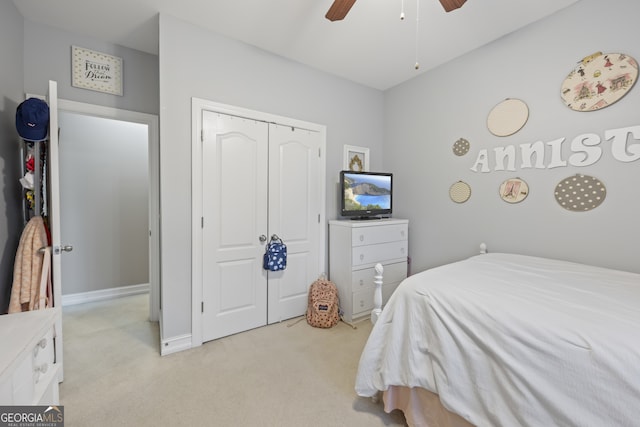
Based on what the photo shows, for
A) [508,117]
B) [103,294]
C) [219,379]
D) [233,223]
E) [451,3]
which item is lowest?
[219,379]

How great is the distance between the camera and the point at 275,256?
2.46m

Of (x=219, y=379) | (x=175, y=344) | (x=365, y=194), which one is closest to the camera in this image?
(x=219, y=379)

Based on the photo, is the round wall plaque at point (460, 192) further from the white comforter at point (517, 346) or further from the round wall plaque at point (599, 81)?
the white comforter at point (517, 346)

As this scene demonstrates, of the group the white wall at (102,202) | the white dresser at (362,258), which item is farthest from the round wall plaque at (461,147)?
the white wall at (102,202)

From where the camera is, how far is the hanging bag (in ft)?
8.04

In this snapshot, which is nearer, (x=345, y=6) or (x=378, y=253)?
(x=345, y=6)

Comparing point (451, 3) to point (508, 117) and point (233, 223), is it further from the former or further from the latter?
point (233, 223)

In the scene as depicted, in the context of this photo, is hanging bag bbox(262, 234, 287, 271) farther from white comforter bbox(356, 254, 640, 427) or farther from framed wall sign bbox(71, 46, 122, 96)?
framed wall sign bbox(71, 46, 122, 96)

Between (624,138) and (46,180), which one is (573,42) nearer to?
(624,138)

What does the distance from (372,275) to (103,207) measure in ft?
→ 11.0

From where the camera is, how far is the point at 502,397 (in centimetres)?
102

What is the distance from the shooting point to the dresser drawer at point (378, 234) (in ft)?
8.51

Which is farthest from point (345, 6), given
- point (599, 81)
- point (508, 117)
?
point (599, 81)

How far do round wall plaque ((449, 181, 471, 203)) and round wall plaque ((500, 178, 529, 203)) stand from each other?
295mm
